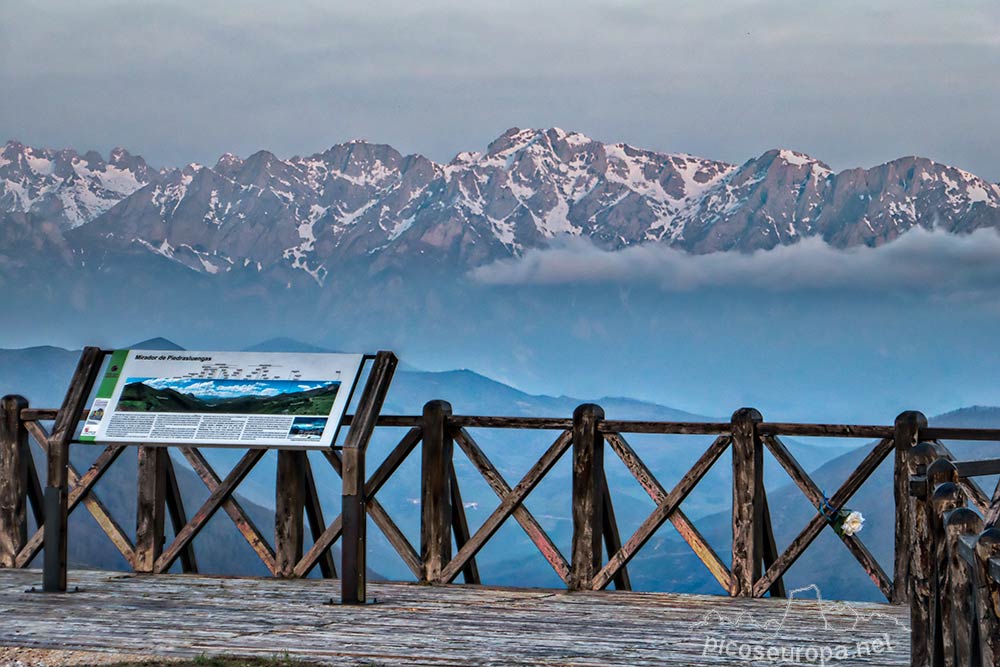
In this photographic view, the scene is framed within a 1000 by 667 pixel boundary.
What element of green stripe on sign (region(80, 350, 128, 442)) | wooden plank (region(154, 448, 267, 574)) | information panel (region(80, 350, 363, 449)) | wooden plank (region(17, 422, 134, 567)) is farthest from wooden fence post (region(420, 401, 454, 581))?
wooden plank (region(17, 422, 134, 567))

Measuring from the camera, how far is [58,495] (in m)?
11.3

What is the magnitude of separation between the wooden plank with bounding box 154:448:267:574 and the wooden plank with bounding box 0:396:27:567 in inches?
58.6

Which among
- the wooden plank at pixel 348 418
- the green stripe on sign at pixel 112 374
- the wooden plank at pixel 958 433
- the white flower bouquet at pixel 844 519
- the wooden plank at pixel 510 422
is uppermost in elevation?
the green stripe on sign at pixel 112 374

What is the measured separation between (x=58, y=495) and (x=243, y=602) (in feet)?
6.20

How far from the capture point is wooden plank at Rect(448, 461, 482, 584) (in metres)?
11.9

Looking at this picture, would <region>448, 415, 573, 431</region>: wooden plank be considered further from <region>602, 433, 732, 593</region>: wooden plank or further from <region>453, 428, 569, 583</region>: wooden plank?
<region>602, 433, 732, 593</region>: wooden plank

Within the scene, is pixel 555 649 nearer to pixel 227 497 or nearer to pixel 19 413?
pixel 227 497

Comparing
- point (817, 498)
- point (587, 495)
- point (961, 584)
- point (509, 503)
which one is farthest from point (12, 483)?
point (961, 584)

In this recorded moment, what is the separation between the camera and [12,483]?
1315cm

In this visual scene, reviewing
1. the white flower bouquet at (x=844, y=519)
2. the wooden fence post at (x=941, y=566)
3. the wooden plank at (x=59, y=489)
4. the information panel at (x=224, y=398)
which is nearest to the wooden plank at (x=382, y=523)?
the information panel at (x=224, y=398)

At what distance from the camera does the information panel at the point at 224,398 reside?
10984 millimetres

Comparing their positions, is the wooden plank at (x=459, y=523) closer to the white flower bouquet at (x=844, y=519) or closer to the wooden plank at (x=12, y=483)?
the white flower bouquet at (x=844, y=519)

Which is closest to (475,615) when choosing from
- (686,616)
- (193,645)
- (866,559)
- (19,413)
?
(686,616)

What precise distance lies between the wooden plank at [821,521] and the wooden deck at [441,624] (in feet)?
1.12
